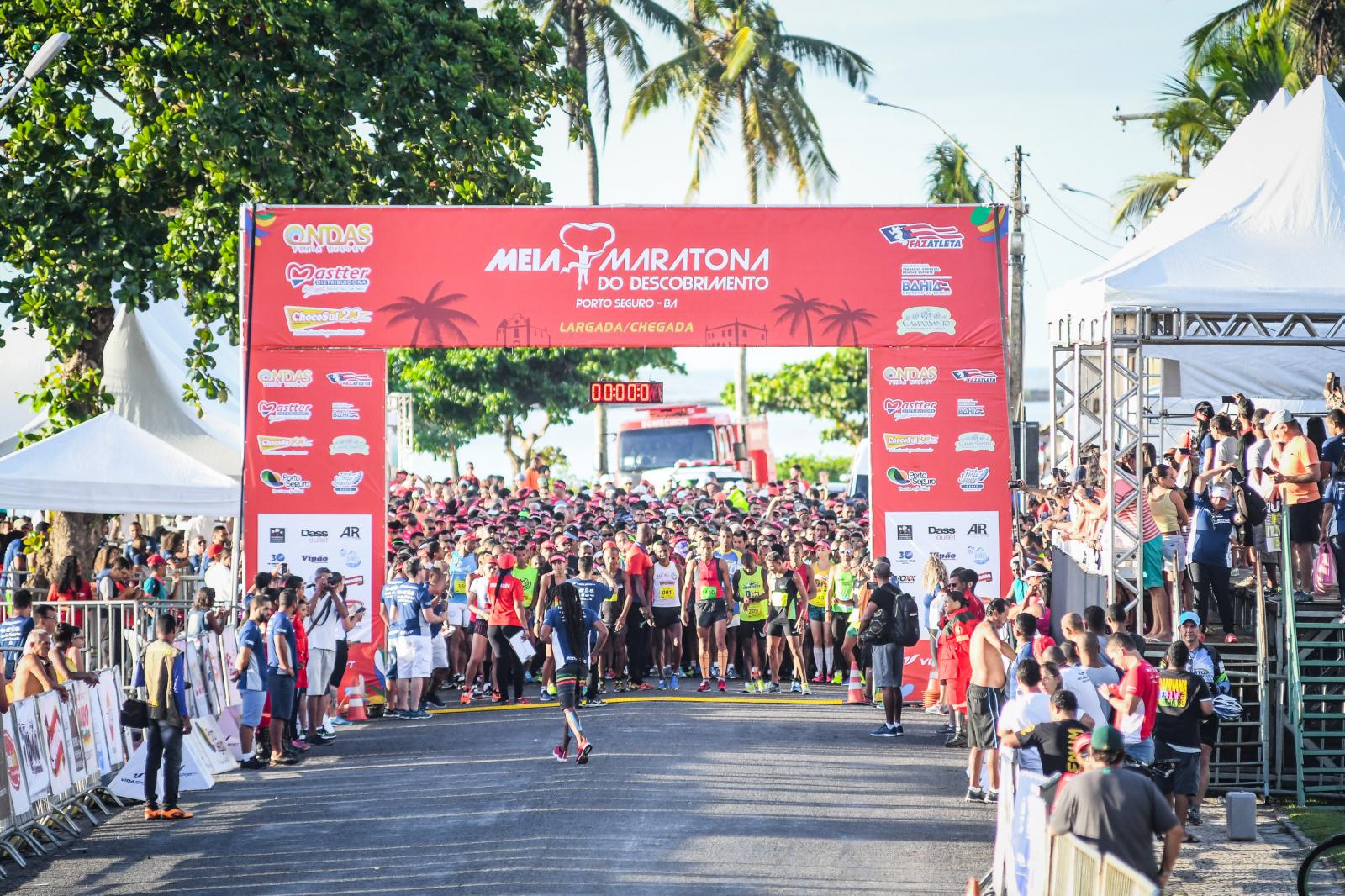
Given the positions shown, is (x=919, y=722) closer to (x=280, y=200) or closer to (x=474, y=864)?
(x=474, y=864)

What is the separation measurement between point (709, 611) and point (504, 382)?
26.5 meters

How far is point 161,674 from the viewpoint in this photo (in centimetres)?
1255

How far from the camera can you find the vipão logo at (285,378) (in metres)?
18.0

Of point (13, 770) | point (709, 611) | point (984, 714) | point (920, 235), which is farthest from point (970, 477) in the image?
point (13, 770)

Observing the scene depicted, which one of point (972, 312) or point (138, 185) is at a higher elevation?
point (138, 185)

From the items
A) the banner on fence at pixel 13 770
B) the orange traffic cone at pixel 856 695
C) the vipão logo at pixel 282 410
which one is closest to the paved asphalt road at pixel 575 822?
the banner on fence at pixel 13 770

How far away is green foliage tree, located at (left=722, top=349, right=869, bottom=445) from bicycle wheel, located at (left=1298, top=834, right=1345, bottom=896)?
159 feet

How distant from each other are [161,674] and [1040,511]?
486 inches

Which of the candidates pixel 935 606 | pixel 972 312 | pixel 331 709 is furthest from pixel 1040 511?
pixel 331 709

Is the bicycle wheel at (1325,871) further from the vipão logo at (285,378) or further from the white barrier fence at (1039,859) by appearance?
the vipão logo at (285,378)

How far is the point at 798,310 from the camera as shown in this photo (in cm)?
1786

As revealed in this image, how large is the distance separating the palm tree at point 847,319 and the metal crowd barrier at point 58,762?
335 inches

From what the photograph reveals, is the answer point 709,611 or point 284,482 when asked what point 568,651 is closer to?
point 709,611

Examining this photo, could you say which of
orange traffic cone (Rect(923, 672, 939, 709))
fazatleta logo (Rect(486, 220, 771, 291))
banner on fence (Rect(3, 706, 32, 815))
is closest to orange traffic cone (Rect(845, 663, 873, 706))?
orange traffic cone (Rect(923, 672, 939, 709))
